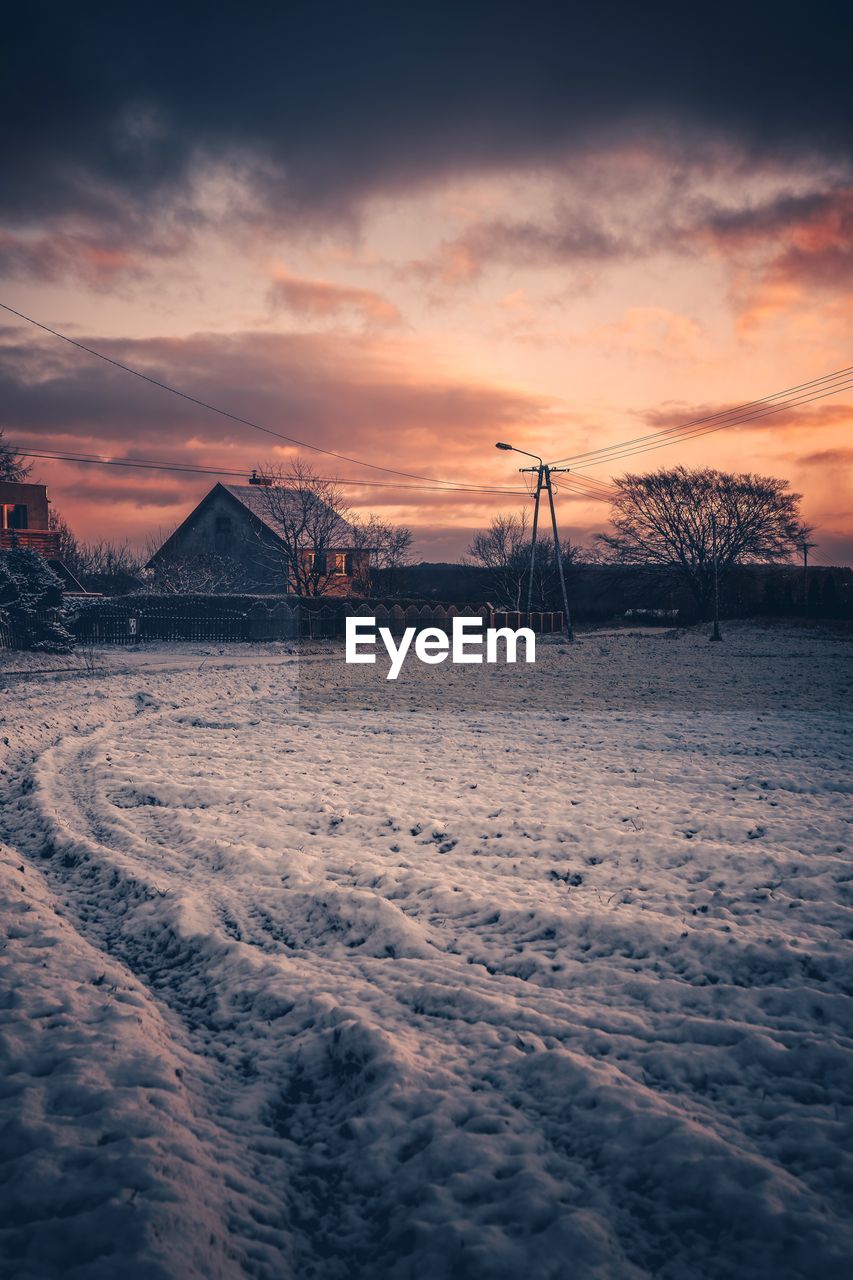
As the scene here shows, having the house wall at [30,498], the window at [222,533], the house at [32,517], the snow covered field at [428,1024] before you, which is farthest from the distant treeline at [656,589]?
the snow covered field at [428,1024]

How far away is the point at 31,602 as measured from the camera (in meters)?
23.6

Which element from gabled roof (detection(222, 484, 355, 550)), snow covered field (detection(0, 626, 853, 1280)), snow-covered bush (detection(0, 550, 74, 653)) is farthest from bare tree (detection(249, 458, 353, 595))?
snow covered field (detection(0, 626, 853, 1280))

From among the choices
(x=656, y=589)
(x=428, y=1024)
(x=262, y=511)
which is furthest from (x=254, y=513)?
(x=428, y=1024)

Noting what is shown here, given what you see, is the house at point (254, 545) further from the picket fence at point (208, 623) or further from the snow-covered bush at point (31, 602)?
the snow-covered bush at point (31, 602)

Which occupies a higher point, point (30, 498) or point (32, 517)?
point (30, 498)

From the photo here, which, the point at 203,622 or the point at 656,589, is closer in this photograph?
the point at 203,622

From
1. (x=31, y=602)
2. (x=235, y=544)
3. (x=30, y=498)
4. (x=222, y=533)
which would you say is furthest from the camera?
(x=222, y=533)

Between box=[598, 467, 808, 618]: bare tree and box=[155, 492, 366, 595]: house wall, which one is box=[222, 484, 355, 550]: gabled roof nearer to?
box=[155, 492, 366, 595]: house wall

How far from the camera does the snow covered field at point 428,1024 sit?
8.45 feet

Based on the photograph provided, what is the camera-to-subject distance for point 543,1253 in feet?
8.13

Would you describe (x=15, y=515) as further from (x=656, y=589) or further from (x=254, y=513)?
(x=656, y=589)

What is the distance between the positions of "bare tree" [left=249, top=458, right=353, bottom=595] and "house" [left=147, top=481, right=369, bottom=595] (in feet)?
0.22

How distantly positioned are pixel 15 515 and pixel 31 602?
21340mm

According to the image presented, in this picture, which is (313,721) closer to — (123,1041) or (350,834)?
(350,834)
